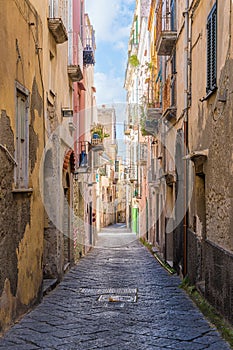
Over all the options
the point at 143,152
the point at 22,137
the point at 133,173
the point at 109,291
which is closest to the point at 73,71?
the point at 109,291

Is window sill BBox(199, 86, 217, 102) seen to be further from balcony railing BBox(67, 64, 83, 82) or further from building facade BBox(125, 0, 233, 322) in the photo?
balcony railing BBox(67, 64, 83, 82)

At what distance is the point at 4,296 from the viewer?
25.1 ft

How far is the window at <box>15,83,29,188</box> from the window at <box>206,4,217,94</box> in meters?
3.08

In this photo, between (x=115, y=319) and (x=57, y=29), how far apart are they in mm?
6870

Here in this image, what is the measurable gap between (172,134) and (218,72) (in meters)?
8.03

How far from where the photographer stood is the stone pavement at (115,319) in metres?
7.34

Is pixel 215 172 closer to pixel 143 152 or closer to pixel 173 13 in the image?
pixel 173 13

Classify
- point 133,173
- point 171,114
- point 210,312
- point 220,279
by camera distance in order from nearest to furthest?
point 220,279 → point 210,312 → point 171,114 → point 133,173

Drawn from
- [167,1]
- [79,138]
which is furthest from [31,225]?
[79,138]

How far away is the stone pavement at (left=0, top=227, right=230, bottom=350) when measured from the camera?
289 inches

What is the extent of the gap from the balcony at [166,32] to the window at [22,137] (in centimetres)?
713

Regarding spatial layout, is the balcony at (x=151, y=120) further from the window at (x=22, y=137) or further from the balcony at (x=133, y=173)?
the balcony at (x=133, y=173)

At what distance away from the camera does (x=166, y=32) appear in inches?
602

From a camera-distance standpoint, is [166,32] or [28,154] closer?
[28,154]
